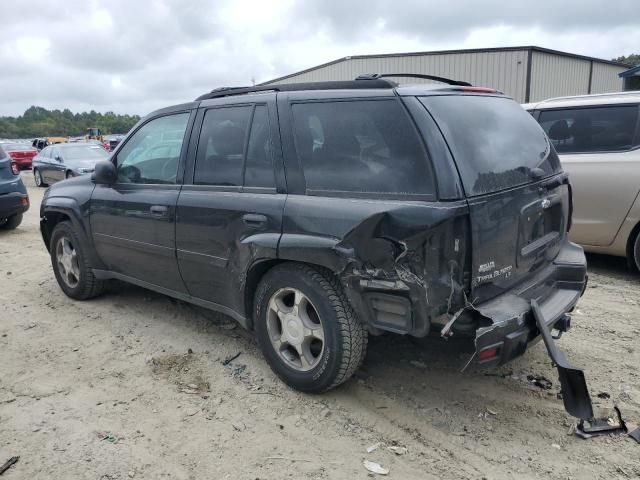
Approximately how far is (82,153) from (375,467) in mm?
16344

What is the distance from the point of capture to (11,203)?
29.6 feet

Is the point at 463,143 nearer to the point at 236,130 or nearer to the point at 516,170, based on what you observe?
the point at 516,170

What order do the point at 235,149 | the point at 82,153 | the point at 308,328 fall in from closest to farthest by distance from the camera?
the point at 308,328
the point at 235,149
the point at 82,153

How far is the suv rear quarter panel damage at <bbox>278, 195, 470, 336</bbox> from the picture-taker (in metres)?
2.68

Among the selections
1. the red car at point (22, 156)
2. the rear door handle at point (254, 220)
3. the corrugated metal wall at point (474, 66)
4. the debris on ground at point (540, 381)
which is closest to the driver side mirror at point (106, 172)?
the rear door handle at point (254, 220)

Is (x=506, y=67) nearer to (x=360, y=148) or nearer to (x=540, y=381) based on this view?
(x=540, y=381)

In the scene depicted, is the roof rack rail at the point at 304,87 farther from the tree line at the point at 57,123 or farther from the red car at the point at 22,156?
the tree line at the point at 57,123

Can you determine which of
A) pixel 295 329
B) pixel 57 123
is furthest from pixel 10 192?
pixel 57 123

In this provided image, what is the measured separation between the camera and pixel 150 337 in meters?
4.41

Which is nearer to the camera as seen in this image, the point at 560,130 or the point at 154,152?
the point at 154,152

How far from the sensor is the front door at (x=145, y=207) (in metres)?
4.10

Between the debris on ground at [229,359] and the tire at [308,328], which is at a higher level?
the tire at [308,328]

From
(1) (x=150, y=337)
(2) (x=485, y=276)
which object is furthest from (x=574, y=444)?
(1) (x=150, y=337)

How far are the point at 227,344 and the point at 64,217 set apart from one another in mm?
2359
